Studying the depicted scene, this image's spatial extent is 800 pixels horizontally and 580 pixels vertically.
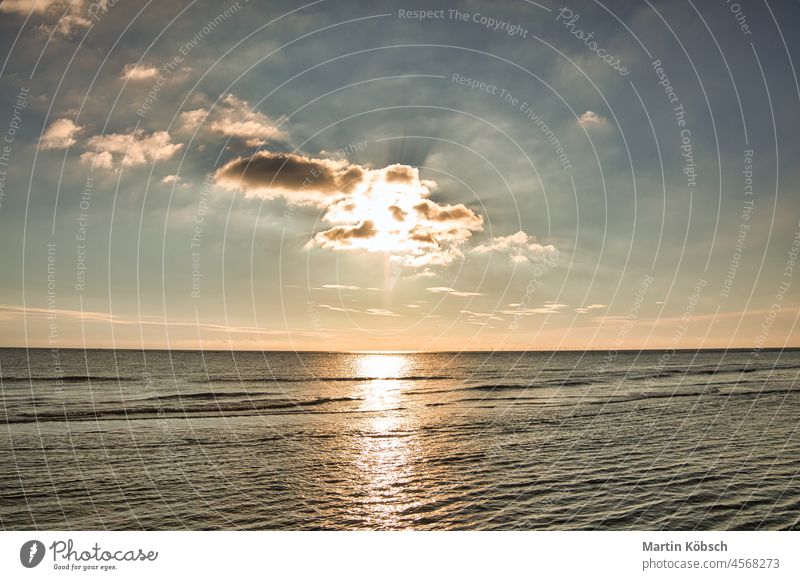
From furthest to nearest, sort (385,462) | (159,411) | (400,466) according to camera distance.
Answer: (159,411)
(385,462)
(400,466)

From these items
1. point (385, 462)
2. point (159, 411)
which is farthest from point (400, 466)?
point (159, 411)

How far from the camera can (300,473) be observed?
1096 inches

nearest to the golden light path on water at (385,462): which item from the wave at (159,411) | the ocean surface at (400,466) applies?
the ocean surface at (400,466)

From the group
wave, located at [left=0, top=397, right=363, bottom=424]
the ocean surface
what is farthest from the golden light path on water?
wave, located at [left=0, top=397, right=363, bottom=424]

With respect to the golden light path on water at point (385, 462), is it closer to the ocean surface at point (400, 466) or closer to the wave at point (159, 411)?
the ocean surface at point (400, 466)

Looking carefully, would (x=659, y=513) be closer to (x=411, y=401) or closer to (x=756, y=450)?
(x=756, y=450)

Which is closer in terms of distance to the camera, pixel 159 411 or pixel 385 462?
pixel 385 462

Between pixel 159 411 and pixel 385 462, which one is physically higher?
pixel 159 411

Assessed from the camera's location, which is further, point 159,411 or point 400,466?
point 159,411

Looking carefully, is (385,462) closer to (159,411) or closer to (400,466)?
(400,466)

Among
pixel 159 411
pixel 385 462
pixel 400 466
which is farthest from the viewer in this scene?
pixel 159 411

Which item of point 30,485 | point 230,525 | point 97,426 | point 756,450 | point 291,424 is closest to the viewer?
point 230,525
